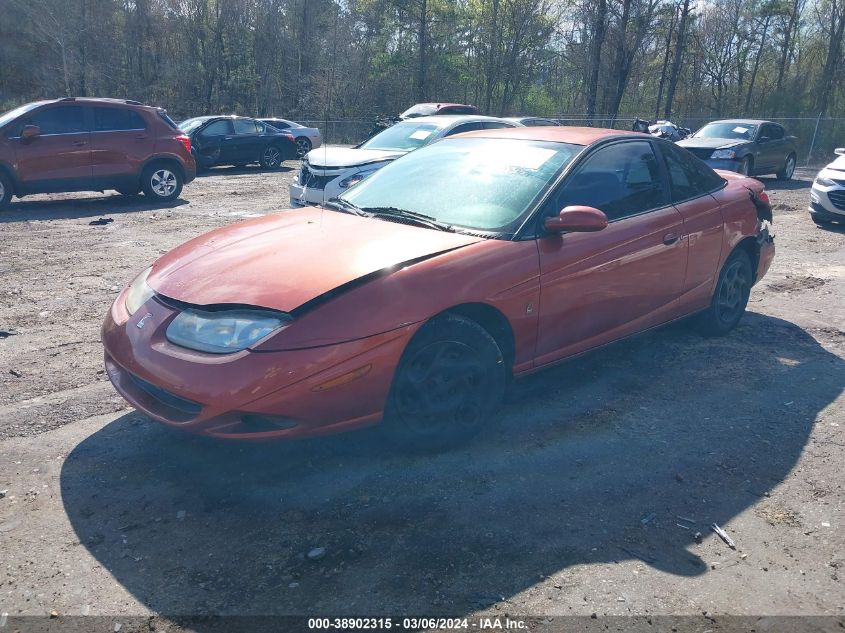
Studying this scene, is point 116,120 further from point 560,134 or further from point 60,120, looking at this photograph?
point 560,134

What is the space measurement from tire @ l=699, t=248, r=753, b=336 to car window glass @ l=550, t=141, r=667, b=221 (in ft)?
3.70

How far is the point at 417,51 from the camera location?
41.9 m

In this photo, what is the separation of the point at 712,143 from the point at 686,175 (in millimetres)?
13599

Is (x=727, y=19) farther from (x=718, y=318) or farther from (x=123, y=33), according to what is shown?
(x=718, y=318)

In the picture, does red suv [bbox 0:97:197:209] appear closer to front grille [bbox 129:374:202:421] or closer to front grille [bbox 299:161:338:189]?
front grille [bbox 299:161:338:189]

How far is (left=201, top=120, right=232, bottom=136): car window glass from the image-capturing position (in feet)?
62.8

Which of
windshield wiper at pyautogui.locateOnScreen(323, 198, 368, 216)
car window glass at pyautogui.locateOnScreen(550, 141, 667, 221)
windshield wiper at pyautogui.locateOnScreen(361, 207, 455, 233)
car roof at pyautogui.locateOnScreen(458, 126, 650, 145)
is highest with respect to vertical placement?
car roof at pyautogui.locateOnScreen(458, 126, 650, 145)

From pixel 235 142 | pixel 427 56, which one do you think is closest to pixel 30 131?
pixel 235 142

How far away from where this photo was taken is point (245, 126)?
20094mm

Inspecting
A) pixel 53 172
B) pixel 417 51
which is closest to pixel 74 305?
pixel 53 172

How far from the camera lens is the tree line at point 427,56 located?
1320 inches

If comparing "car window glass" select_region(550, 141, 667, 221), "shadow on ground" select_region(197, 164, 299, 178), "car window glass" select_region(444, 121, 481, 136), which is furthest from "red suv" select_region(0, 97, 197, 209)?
"car window glass" select_region(550, 141, 667, 221)

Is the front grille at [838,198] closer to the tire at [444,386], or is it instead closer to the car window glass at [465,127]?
the car window glass at [465,127]

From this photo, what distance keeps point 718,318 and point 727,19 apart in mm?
43885
